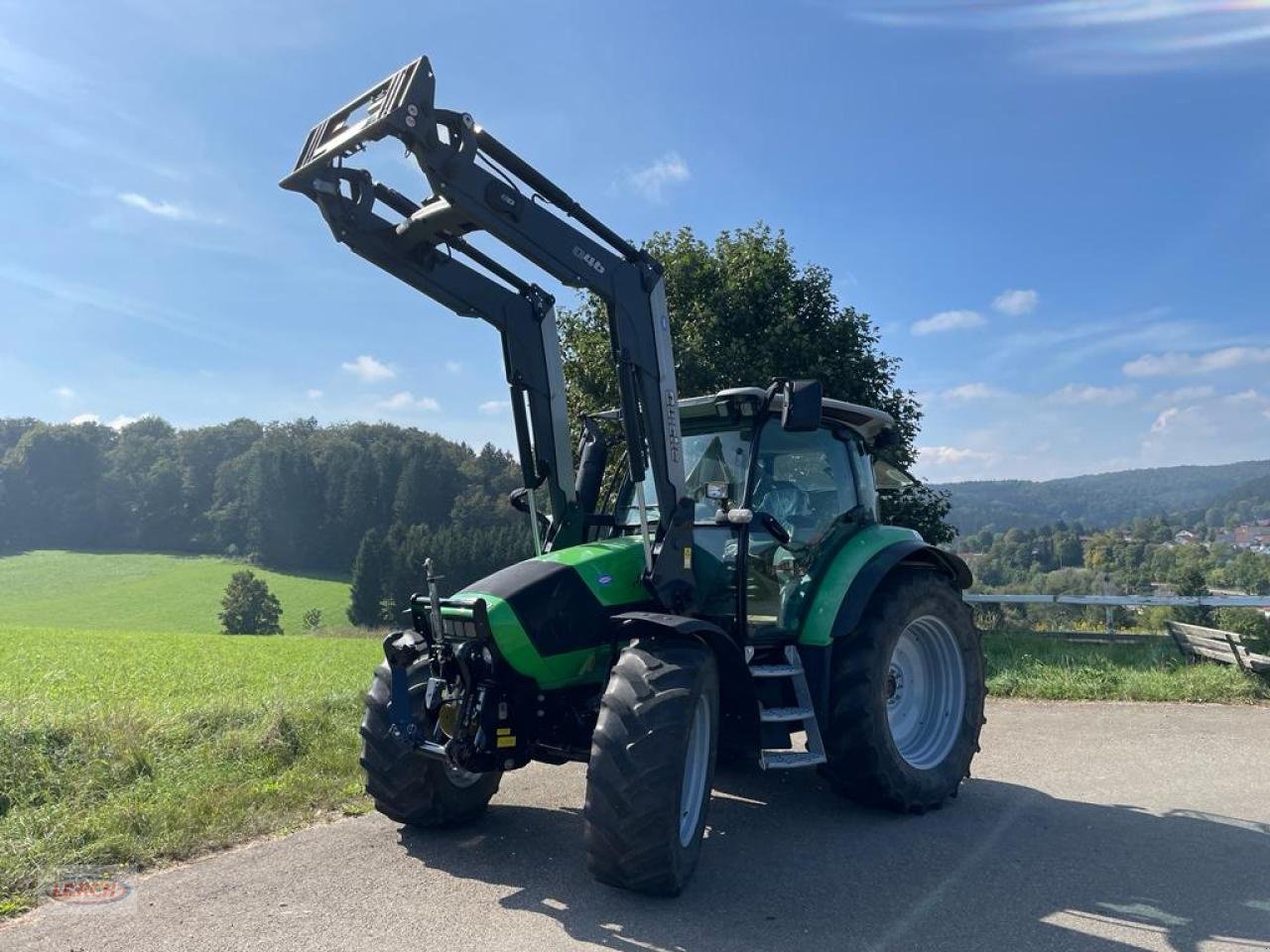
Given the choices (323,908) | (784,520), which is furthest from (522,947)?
(784,520)

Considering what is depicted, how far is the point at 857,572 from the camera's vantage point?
5520 mm

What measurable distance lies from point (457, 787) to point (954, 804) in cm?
314

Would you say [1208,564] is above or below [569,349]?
below

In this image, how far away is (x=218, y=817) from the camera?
5.22 meters

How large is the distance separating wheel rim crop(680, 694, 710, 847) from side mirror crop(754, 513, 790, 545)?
1.24 metres

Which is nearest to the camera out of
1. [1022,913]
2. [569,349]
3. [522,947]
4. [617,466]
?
[522,947]

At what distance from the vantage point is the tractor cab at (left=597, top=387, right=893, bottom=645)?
17.4ft

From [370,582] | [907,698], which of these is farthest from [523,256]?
[370,582]

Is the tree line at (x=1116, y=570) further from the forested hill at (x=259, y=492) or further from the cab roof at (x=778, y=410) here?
the forested hill at (x=259, y=492)

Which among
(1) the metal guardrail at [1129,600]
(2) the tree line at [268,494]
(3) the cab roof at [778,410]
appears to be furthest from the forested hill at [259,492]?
(3) the cab roof at [778,410]

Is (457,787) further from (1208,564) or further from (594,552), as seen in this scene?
(1208,564)

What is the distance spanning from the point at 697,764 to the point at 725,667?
1.74 ft

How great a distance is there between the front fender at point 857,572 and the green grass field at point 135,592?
49.3 meters

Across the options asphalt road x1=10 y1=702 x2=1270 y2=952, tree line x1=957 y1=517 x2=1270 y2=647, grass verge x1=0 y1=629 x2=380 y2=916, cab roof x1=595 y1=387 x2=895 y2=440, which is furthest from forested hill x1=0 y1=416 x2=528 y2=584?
asphalt road x1=10 y1=702 x2=1270 y2=952
